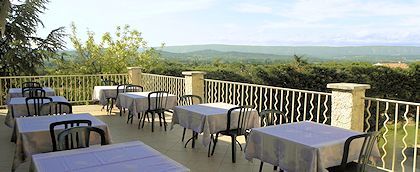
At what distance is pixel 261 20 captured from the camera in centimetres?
2530

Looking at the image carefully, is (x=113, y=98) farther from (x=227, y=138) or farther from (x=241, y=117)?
(x=241, y=117)

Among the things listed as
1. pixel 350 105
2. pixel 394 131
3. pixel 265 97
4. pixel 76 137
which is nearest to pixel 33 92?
pixel 76 137

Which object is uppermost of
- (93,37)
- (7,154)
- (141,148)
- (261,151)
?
(93,37)

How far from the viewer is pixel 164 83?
8.81 meters

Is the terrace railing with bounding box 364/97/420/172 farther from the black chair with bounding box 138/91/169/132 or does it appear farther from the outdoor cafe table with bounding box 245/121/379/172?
the black chair with bounding box 138/91/169/132

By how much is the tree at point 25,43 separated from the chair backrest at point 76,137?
439 inches

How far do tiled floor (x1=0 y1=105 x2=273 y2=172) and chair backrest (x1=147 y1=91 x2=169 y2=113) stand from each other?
0.40 metres

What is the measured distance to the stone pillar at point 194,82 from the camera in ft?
23.5

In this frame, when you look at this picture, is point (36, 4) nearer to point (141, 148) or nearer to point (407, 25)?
point (141, 148)

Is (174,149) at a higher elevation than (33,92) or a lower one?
lower

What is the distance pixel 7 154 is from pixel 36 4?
32.9 feet

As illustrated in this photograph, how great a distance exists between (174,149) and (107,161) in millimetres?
2789

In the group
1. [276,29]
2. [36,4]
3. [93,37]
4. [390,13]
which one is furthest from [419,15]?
[36,4]

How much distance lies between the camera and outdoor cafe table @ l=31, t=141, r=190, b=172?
2.19 metres
